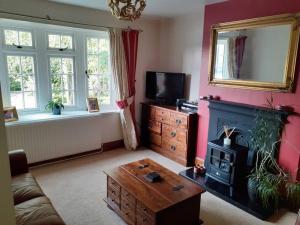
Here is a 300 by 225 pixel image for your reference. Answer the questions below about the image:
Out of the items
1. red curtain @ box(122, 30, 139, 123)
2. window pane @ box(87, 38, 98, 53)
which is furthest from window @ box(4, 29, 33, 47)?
red curtain @ box(122, 30, 139, 123)

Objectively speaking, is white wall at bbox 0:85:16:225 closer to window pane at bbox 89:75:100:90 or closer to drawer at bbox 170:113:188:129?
drawer at bbox 170:113:188:129

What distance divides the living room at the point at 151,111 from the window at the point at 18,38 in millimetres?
17

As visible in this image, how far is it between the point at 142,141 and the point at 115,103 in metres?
0.92

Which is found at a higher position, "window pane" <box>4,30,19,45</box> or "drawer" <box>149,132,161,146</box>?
"window pane" <box>4,30,19,45</box>

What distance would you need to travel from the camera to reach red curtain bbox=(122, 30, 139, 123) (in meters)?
3.89

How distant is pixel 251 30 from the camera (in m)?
2.72

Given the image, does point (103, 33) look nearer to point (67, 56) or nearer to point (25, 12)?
point (67, 56)

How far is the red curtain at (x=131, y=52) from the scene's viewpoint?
12.8ft

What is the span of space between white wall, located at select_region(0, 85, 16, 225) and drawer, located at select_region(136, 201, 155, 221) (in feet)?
4.14

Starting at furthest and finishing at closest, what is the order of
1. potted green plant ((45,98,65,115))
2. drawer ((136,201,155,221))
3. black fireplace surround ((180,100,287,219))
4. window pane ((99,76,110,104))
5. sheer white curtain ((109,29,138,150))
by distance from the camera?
window pane ((99,76,110,104)), sheer white curtain ((109,29,138,150)), potted green plant ((45,98,65,115)), black fireplace surround ((180,100,287,219)), drawer ((136,201,155,221))

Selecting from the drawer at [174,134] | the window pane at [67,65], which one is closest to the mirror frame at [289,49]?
the drawer at [174,134]

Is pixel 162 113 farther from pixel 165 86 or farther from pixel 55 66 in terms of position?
pixel 55 66

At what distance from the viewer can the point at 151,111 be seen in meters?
4.13

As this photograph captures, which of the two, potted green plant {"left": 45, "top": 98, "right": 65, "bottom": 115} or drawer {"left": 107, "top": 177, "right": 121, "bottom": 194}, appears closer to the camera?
drawer {"left": 107, "top": 177, "right": 121, "bottom": 194}
